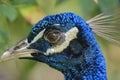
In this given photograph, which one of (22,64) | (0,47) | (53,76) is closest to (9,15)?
(0,47)

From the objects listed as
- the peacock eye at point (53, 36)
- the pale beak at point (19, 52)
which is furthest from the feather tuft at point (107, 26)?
the pale beak at point (19, 52)

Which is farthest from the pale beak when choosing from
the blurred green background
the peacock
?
the blurred green background

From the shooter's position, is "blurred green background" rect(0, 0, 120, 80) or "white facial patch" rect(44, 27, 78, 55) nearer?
"white facial patch" rect(44, 27, 78, 55)

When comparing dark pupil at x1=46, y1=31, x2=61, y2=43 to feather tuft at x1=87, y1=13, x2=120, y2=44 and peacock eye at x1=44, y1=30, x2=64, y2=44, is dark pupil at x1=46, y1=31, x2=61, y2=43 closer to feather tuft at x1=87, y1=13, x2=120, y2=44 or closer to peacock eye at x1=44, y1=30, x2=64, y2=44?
peacock eye at x1=44, y1=30, x2=64, y2=44

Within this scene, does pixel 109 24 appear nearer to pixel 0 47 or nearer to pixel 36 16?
pixel 0 47

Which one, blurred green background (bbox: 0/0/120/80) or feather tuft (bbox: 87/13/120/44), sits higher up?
blurred green background (bbox: 0/0/120/80)

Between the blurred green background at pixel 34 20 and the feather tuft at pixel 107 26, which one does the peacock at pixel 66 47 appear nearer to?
the feather tuft at pixel 107 26

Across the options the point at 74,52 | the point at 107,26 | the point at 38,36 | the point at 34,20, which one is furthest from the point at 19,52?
the point at 34,20
